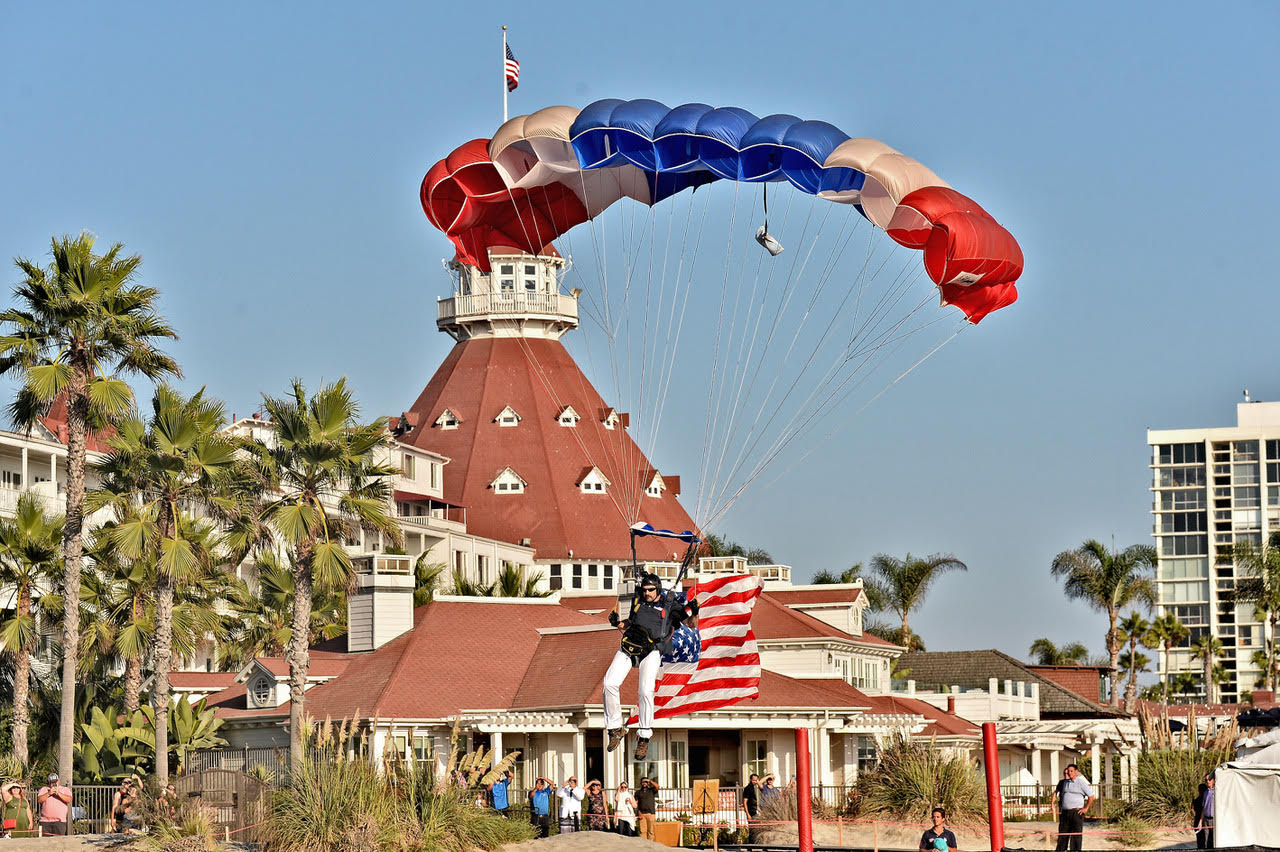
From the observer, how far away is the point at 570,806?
30312 mm

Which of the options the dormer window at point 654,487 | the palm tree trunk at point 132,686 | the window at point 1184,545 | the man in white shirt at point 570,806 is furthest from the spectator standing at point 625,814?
the window at point 1184,545

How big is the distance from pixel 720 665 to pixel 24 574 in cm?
1910

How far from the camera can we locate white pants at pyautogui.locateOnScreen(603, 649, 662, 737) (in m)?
24.5

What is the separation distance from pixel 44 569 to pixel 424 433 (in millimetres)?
47642

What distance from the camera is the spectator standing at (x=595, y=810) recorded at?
27630mm

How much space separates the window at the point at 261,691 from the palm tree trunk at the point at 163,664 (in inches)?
201

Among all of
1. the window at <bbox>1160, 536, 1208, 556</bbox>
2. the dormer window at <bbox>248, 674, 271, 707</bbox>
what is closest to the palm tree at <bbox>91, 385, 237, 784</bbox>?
the dormer window at <bbox>248, 674, 271, 707</bbox>

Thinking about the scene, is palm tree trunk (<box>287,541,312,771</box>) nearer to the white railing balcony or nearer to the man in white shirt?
the man in white shirt

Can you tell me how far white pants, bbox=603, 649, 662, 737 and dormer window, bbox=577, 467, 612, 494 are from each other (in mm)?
61390

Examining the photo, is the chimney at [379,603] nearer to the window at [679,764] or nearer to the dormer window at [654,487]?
the window at [679,764]

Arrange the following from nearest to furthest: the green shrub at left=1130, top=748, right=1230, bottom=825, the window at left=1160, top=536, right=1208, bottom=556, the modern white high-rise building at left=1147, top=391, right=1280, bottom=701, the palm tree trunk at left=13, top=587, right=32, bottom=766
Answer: the green shrub at left=1130, top=748, right=1230, bottom=825, the palm tree trunk at left=13, top=587, right=32, bottom=766, the modern white high-rise building at left=1147, top=391, right=1280, bottom=701, the window at left=1160, top=536, right=1208, bottom=556

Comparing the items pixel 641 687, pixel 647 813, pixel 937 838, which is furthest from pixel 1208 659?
pixel 641 687

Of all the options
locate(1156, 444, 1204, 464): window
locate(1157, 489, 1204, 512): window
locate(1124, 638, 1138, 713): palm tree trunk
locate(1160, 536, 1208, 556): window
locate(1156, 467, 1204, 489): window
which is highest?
locate(1156, 444, 1204, 464): window

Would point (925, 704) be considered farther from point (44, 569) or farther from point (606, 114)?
point (606, 114)
